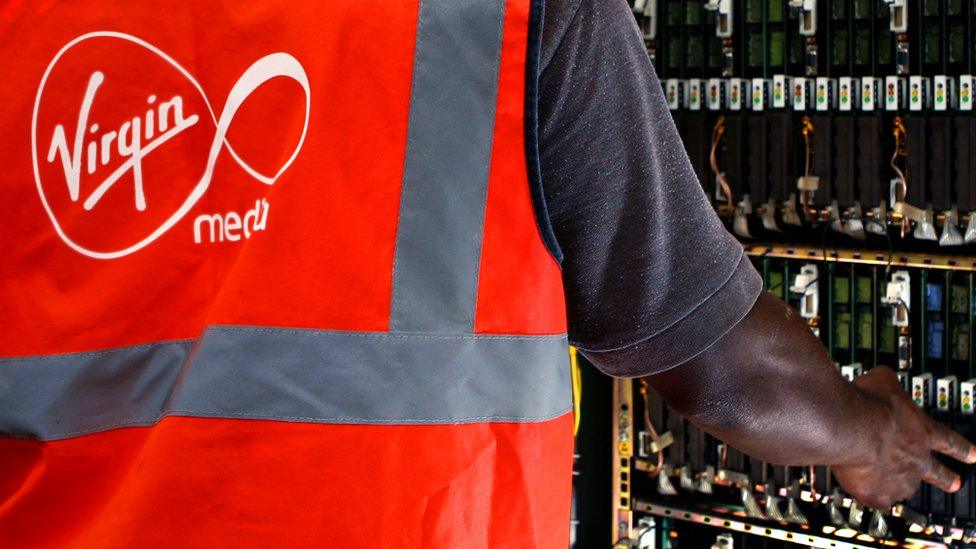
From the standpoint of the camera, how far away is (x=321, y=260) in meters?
0.78

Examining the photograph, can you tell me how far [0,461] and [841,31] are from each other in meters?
3.33

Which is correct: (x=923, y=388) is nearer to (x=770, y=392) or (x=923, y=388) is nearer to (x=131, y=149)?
(x=770, y=392)

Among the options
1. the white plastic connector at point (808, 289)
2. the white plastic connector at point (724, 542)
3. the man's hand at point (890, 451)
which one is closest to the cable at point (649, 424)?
the white plastic connector at point (724, 542)

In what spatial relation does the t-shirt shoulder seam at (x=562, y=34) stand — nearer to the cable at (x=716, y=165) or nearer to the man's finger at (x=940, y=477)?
the man's finger at (x=940, y=477)

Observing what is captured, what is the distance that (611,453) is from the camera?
414 cm

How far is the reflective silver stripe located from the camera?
787 mm

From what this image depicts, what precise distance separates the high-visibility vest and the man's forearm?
0.73 ft

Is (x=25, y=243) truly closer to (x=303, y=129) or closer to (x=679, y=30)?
(x=303, y=129)

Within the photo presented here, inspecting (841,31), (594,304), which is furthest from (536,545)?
(841,31)

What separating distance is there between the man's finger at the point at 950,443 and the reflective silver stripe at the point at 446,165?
0.89 meters

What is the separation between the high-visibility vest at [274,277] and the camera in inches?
30.9

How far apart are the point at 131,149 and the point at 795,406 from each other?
2.35 ft

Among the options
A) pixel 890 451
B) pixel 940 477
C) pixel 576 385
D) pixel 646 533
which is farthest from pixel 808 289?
pixel 890 451

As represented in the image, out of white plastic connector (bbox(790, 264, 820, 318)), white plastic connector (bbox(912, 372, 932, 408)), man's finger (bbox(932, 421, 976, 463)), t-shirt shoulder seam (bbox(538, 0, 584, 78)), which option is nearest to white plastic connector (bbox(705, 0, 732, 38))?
white plastic connector (bbox(790, 264, 820, 318))
